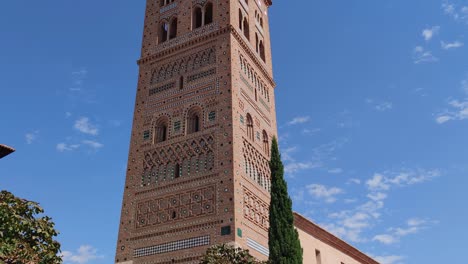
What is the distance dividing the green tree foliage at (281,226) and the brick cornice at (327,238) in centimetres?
433

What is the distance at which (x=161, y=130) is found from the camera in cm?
2283

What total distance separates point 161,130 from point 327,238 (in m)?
9.20

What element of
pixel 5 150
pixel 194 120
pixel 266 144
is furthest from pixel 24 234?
pixel 266 144

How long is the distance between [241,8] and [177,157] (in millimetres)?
9201

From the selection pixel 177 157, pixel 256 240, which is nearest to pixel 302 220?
pixel 256 240

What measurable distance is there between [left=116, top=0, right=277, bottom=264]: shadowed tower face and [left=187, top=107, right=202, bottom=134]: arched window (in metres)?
0.04

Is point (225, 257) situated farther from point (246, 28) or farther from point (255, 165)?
point (246, 28)

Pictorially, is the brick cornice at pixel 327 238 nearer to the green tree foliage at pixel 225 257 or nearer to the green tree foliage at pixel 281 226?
the green tree foliage at pixel 281 226

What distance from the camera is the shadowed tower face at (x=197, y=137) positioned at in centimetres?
1936

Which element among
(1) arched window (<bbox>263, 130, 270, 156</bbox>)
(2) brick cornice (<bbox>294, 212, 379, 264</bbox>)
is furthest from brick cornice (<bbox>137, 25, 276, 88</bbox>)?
(2) brick cornice (<bbox>294, 212, 379, 264</bbox>)

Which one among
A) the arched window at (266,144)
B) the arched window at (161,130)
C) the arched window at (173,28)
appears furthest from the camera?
the arched window at (173,28)

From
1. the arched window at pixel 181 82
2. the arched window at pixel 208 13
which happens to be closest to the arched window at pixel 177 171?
the arched window at pixel 181 82

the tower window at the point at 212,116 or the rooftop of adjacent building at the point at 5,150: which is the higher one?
the tower window at the point at 212,116

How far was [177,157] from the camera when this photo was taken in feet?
69.9
